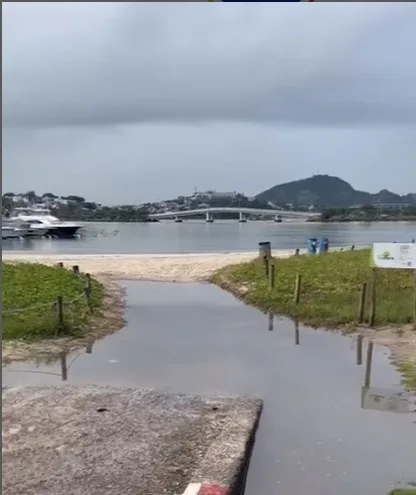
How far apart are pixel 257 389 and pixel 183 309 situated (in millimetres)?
6435

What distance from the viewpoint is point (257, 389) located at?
22.4ft

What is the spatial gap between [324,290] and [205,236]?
53834 millimetres

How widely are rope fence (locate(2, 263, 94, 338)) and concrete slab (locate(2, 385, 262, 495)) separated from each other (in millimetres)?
2721

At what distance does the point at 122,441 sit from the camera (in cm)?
511

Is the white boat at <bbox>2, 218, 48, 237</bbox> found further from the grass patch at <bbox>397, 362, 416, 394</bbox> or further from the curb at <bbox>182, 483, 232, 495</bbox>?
the curb at <bbox>182, 483, 232, 495</bbox>

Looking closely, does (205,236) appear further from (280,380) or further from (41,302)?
(280,380)

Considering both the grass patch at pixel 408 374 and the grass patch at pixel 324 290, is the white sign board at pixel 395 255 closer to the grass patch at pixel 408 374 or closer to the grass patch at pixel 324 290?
the grass patch at pixel 324 290

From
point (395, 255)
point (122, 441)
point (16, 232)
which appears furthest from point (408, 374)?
point (16, 232)

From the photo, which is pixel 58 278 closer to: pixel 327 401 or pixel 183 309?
pixel 183 309

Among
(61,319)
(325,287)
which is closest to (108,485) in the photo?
(61,319)

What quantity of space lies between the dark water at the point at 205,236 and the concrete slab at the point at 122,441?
3904 cm

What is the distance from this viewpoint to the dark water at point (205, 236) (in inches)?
1893

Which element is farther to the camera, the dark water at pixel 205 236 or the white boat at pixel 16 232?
the white boat at pixel 16 232

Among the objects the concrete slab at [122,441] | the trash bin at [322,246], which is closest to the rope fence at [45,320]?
the concrete slab at [122,441]
